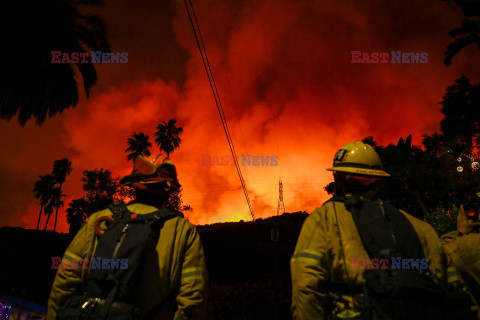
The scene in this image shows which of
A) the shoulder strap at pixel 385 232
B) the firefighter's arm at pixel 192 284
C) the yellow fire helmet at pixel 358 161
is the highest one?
the yellow fire helmet at pixel 358 161

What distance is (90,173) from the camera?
42844 millimetres

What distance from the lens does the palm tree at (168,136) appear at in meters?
36.4

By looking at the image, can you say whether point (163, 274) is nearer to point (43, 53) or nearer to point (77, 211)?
point (43, 53)

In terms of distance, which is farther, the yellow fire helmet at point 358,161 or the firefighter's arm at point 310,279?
the yellow fire helmet at point 358,161

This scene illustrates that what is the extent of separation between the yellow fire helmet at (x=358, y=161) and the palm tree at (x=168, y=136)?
116ft

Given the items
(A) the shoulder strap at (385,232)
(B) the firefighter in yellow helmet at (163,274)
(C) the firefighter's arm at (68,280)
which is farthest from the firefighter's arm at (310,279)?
(C) the firefighter's arm at (68,280)

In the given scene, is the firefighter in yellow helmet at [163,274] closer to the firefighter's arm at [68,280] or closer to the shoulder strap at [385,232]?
the firefighter's arm at [68,280]

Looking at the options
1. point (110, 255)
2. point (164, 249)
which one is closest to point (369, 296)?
point (164, 249)

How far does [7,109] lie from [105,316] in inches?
596

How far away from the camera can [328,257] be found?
2.13m

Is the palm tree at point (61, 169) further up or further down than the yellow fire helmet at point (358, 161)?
further up

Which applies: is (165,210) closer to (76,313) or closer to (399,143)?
(76,313)

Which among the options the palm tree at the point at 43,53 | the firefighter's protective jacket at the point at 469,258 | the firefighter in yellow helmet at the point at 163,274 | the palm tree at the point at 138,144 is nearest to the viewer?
the firefighter in yellow helmet at the point at 163,274

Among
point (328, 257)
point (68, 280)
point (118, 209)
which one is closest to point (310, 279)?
point (328, 257)
